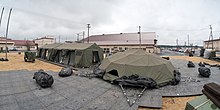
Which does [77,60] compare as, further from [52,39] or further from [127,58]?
[52,39]

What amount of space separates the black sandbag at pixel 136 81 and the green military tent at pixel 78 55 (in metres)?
6.26

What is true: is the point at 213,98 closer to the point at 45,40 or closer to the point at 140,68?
the point at 140,68

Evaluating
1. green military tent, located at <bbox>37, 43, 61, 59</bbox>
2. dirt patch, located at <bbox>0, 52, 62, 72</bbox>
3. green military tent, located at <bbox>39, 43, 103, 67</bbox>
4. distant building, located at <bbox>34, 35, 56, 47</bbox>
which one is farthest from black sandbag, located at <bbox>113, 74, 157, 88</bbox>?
distant building, located at <bbox>34, 35, 56, 47</bbox>

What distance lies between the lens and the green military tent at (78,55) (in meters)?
12.8

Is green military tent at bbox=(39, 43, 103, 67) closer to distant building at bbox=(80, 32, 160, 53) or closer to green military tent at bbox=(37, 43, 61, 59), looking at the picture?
green military tent at bbox=(37, 43, 61, 59)

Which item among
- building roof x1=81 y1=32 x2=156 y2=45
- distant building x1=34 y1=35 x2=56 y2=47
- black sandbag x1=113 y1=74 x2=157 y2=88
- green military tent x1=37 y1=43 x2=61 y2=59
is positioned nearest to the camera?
black sandbag x1=113 y1=74 x2=157 y2=88

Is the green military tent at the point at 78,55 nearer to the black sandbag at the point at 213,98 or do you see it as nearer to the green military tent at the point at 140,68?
the green military tent at the point at 140,68

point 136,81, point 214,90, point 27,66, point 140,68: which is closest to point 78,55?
point 27,66

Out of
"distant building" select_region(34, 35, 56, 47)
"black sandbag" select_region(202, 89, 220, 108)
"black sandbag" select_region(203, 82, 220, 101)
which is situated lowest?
"black sandbag" select_region(202, 89, 220, 108)

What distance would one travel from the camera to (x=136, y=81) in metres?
6.87

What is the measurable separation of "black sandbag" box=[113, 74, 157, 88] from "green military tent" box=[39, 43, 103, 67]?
6.26 metres

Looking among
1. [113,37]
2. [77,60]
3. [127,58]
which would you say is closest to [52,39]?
[113,37]

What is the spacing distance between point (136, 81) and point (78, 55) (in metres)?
7.54

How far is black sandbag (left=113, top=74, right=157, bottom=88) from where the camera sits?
6.78 metres
